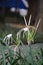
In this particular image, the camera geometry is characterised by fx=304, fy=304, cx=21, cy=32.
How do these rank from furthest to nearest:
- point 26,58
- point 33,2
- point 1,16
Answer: point 1,16 → point 33,2 → point 26,58

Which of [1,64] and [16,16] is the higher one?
[1,64]

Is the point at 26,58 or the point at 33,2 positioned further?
the point at 33,2

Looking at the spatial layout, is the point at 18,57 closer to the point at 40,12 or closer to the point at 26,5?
the point at 40,12

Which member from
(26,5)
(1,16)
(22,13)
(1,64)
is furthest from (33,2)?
(1,64)

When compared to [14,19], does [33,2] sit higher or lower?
higher

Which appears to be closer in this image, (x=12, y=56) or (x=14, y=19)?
(x=12, y=56)

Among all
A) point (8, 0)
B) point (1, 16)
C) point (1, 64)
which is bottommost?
point (1, 16)

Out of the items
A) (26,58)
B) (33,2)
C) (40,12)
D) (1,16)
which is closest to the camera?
(26,58)

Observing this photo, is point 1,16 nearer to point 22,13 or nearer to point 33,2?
point 22,13

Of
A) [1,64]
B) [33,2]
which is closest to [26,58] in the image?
[1,64]
